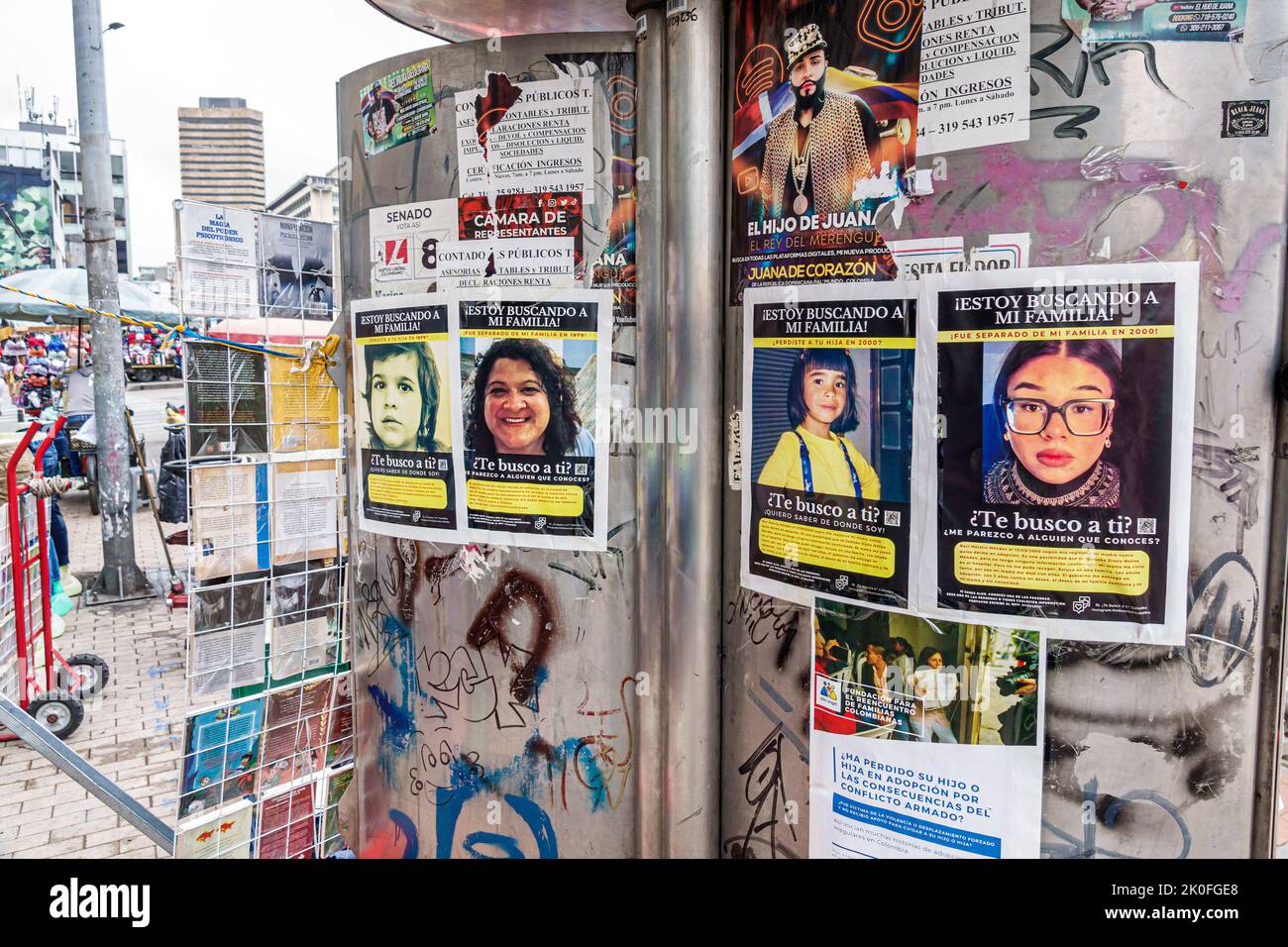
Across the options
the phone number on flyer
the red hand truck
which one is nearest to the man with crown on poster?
the phone number on flyer

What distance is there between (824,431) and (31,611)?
551cm

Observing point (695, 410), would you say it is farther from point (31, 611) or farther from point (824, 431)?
point (31, 611)

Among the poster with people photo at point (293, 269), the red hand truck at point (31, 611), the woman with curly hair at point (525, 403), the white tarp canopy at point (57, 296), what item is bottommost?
the red hand truck at point (31, 611)

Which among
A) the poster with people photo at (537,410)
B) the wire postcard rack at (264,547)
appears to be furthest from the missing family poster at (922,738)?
the wire postcard rack at (264,547)

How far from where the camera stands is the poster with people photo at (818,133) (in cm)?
186

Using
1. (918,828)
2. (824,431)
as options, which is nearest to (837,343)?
(824,431)

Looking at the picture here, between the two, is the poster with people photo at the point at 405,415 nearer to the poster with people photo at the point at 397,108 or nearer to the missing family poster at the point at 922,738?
the poster with people photo at the point at 397,108

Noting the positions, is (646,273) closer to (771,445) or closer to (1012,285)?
(771,445)

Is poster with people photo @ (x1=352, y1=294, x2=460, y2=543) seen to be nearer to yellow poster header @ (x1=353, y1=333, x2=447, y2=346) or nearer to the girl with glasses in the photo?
yellow poster header @ (x1=353, y1=333, x2=447, y2=346)

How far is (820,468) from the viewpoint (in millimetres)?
2018

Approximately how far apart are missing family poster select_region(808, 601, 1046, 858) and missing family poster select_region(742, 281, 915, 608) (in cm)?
12

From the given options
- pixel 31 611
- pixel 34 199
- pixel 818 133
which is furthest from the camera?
pixel 34 199

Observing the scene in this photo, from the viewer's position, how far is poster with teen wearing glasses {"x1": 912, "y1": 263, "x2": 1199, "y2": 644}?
5.62 feet

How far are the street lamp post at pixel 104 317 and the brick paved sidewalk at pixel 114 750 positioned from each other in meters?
0.43
